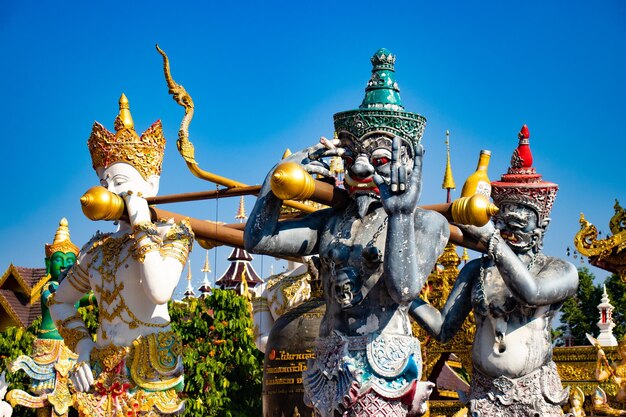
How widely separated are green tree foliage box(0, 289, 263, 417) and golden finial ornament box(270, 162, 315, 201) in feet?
17.3

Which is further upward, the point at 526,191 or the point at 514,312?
the point at 526,191

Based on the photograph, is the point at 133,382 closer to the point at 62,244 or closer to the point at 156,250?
the point at 156,250

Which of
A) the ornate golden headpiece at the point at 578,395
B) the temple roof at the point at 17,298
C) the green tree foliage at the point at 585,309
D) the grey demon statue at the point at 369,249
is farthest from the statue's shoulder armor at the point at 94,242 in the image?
the green tree foliage at the point at 585,309

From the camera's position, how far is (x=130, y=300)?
23.6 ft

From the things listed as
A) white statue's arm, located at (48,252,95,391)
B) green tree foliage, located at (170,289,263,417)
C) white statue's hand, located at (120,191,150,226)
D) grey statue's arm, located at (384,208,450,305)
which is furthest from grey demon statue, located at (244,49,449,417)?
green tree foliage, located at (170,289,263,417)

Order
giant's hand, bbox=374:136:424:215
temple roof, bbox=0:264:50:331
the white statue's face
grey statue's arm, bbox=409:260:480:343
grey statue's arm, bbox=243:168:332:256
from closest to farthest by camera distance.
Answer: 1. giant's hand, bbox=374:136:424:215
2. grey statue's arm, bbox=243:168:332:256
3. grey statue's arm, bbox=409:260:480:343
4. the white statue's face
5. temple roof, bbox=0:264:50:331

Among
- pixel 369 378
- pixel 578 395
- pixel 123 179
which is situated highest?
pixel 123 179

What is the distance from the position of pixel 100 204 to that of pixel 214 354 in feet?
16.5

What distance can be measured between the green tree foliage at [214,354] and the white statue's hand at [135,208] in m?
3.56

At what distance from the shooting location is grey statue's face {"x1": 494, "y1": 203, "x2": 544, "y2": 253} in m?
6.53

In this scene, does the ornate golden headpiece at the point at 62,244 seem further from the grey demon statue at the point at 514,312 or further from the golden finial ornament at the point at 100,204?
the grey demon statue at the point at 514,312

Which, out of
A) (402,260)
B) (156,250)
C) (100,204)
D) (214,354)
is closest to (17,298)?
(214,354)

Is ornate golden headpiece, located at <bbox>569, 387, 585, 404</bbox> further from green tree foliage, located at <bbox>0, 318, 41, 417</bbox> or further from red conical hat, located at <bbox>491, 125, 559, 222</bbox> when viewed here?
green tree foliage, located at <bbox>0, 318, 41, 417</bbox>

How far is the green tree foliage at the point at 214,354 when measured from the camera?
424 inches
